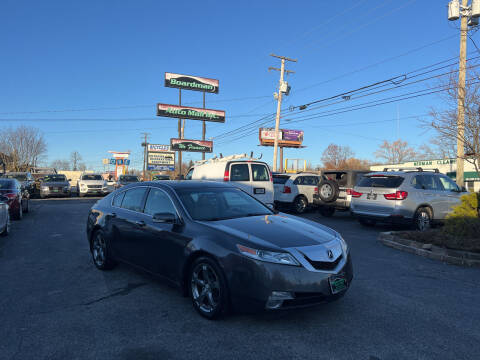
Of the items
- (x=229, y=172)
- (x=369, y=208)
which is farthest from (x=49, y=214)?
(x=369, y=208)

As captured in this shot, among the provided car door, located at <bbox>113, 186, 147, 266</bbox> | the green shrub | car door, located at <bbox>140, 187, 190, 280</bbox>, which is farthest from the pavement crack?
the green shrub

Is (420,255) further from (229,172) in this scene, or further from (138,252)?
(229,172)

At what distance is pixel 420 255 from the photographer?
7.05m

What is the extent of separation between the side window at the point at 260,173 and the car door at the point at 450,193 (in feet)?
17.3

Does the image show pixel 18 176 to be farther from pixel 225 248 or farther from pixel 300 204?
pixel 225 248

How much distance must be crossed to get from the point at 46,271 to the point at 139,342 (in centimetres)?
333

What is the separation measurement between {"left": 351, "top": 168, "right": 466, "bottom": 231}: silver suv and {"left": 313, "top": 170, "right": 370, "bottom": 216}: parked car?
1924mm

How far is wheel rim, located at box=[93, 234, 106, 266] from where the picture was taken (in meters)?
5.82

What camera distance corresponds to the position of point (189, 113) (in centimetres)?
3800

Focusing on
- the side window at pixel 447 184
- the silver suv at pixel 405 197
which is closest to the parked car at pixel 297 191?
the silver suv at pixel 405 197

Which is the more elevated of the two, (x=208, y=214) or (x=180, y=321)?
(x=208, y=214)

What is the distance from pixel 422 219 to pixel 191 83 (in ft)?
104

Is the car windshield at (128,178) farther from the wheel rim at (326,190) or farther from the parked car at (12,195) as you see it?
the wheel rim at (326,190)

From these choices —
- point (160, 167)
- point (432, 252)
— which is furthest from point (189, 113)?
point (432, 252)
